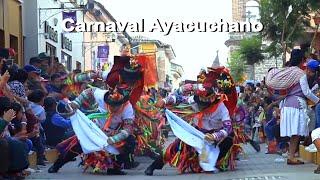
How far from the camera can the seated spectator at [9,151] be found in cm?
857

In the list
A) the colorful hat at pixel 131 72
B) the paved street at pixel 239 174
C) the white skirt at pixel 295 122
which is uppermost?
the colorful hat at pixel 131 72

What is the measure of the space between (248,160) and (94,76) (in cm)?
345

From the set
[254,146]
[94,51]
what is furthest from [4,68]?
[94,51]

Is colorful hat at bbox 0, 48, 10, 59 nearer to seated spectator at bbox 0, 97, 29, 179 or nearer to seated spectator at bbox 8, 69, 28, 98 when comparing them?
seated spectator at bbox 8, 69, 28, 98

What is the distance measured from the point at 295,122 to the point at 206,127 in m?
1.42

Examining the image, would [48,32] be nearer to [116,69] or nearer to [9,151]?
[116,69]

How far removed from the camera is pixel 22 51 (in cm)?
2733

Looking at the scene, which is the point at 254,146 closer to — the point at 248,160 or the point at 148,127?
the point at 248,160

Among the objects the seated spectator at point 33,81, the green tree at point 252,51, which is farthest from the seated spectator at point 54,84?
the green tree at point 252,51

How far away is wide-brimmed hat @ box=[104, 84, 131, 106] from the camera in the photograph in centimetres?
1060

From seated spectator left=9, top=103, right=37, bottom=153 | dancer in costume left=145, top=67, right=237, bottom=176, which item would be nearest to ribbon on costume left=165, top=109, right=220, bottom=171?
dancer in costume left=145, top=67, right=237, bottom=176

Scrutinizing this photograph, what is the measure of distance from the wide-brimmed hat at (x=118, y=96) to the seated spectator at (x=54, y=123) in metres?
2.47

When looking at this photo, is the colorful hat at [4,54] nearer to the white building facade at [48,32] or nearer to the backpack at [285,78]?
the backpack at [285,78]

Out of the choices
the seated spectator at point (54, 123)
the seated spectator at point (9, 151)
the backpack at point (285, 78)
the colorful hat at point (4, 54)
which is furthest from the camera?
the seated spectator at point (54, 123)
